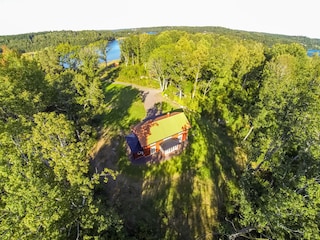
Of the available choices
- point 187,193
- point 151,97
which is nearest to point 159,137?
point 187,193

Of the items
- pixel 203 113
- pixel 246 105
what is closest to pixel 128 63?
pixel 203 113

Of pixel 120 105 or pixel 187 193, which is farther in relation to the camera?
pixel 120 105

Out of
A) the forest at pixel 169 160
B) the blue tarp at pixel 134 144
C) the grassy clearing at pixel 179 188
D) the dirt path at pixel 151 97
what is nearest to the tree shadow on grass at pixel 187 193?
the grassy clearing at pixel 179 188

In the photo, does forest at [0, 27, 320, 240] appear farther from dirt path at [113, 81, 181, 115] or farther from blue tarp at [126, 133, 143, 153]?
blue tarp at [126, 133, 143, 153]

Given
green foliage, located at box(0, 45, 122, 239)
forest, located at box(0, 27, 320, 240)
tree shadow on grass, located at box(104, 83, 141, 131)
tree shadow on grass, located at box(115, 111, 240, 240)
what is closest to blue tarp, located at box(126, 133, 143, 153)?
forest, located at box(0, 27, 320, 240)

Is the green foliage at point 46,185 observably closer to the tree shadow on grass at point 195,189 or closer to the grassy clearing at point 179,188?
the grassy clearing at point 179,188

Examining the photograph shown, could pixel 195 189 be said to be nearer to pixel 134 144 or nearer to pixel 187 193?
pixel 187 193
